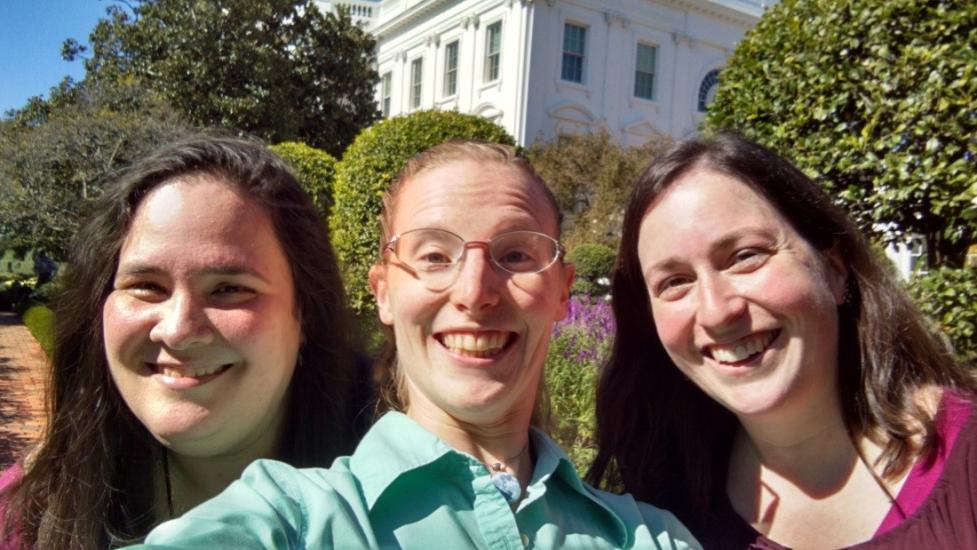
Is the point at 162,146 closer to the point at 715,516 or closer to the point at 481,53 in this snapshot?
the point at 715,516

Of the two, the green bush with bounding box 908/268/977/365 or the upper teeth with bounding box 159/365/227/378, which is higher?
the green bush with bounding box 908/268/977/365

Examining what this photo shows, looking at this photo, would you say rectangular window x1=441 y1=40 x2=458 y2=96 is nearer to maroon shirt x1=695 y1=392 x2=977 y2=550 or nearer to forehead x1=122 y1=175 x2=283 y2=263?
forehead x1=122 y1=175 x2=283 y2=263

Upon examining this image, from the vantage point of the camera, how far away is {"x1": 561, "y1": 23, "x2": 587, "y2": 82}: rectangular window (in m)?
25.9

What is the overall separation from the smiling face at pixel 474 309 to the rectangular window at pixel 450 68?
26.3m

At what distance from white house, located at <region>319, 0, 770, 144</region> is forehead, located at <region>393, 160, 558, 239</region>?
2278cm

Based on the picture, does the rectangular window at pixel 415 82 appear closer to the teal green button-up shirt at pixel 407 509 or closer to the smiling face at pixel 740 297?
the smiling face at pixel 740 297

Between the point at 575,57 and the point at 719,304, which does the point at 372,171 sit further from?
the point at 575,57

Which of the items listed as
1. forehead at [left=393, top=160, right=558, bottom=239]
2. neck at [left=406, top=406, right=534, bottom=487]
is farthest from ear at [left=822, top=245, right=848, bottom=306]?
neck at [left=406, top=406, right=534, bottom=487]

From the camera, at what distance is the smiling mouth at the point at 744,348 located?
200 centimetres

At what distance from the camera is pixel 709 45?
28.6 m

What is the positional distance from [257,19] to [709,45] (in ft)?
53.1

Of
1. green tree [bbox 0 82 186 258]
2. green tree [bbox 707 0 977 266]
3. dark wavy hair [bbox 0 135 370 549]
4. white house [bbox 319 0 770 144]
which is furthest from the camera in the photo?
white house [bbox 319 0 770 144]

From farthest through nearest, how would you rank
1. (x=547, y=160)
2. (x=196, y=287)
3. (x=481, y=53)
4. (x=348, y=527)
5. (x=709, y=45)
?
1. (x=709, y=45)
2. (x=481, y=53)
3. (x=547, y=160)
4. (x=196, y=287)
5. (x=348, y=527)

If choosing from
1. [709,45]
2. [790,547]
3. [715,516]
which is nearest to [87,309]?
[715,516]
